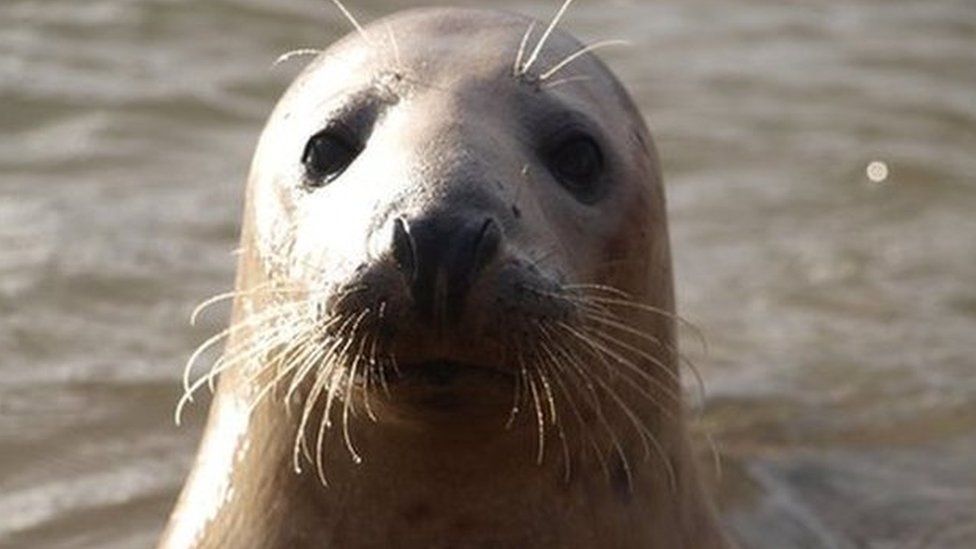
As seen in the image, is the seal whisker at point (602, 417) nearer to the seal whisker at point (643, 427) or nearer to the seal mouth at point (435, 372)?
the seal whisker at point (643, 427)

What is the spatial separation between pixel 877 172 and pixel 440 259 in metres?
5.37

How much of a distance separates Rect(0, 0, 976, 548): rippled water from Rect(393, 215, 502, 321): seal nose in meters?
2.10

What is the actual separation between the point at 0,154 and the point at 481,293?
4.83 m

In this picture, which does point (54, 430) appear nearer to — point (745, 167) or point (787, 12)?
point (745, 167)

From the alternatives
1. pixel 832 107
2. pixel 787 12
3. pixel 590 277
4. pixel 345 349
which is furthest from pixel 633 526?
pixel 787 12

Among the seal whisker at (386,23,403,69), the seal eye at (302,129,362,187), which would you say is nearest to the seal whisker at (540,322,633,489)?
the seal eye at (302,129,362,187)

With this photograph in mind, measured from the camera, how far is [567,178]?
4.80m

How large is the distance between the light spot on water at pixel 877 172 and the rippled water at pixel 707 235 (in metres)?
0.04

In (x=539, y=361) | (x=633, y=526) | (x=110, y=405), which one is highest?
(x=539, y=361)

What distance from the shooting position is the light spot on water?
923 cm

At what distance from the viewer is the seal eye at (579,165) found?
15.7ft

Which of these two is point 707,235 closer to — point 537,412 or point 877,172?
point 877,172

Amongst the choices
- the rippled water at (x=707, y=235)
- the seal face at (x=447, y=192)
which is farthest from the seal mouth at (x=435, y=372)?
the rippled water at (x=707, y=235)

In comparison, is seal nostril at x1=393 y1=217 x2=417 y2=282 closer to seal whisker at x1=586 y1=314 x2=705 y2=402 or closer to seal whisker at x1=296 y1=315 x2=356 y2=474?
seal whisker at x1=296 y1=315 x2=356 y2=474
